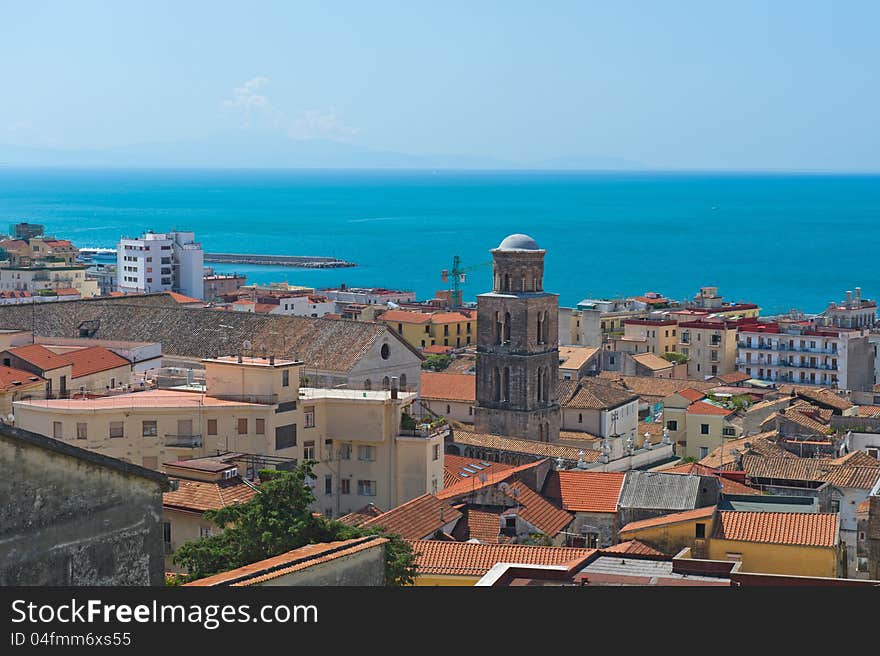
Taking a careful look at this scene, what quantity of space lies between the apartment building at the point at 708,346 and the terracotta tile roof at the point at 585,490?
4219 cm

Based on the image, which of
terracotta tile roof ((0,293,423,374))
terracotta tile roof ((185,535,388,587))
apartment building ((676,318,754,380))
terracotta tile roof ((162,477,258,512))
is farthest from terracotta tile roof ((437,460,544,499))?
apartment building ((676,318,754,380))

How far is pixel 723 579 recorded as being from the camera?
18.9 metres

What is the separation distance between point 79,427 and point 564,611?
19.5 meters

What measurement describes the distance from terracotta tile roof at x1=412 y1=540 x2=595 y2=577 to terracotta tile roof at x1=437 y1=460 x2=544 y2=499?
6676mm

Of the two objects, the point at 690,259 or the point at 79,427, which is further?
the point at 690,259

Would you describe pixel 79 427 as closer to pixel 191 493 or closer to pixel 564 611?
pixel 191 493

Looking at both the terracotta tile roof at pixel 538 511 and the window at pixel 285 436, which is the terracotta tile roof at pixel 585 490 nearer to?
the terracotta tile roof at pixel 538 511

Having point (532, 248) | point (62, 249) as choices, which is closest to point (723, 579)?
point (532, 248)

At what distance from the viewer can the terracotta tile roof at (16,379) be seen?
32.2m

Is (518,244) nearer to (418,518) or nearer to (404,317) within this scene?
(418,518)

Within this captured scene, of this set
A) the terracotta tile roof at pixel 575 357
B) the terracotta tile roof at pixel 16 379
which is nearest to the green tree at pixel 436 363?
the terracotta tile roof at pixel 575 357

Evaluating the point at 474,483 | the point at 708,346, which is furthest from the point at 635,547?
the point at 708,346

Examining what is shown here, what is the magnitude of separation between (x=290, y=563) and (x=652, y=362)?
5847cm

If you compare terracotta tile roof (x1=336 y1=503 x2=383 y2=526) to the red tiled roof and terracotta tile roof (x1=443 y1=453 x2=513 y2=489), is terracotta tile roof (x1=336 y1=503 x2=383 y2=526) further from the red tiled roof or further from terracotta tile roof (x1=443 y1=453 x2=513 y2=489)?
the red tiled roof
